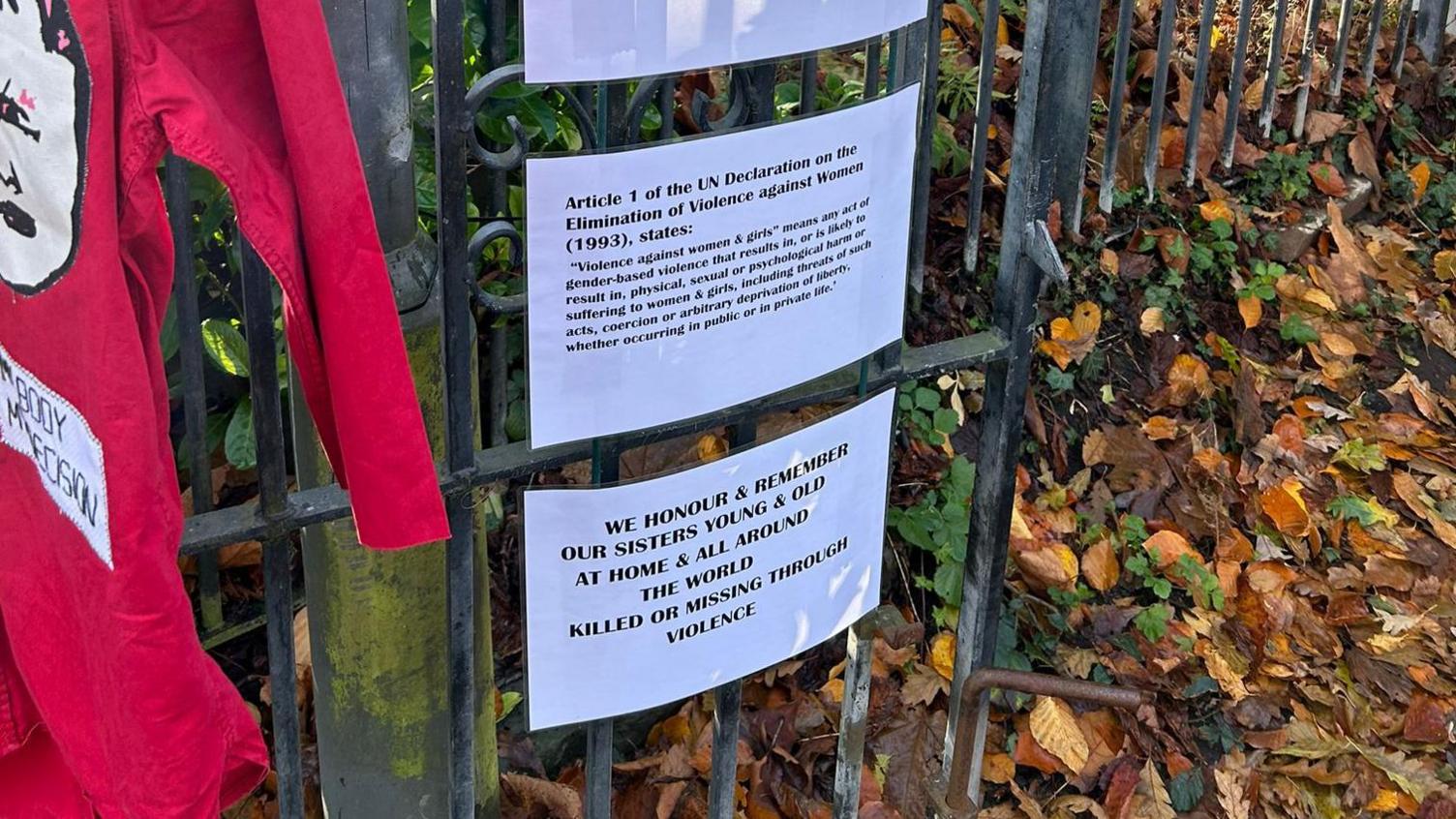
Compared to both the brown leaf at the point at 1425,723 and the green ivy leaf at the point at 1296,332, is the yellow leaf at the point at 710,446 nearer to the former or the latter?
the brown leaf at the point at 1425,723

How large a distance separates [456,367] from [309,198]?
0.39 meters

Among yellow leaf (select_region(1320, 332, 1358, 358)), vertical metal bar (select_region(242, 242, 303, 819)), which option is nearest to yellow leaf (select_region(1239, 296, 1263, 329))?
yellow leaf (select_region(1320, 332, 1358, 358))

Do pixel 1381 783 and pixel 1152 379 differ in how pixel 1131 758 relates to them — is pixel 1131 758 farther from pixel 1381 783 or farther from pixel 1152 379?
pixel 1152 379

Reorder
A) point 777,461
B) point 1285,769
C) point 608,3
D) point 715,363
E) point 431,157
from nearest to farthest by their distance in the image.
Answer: point 608,3
point 715,363
point 777,461
point 431,157
point 1285,769

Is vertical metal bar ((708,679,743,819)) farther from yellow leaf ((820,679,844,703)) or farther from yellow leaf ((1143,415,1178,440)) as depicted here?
yellow leaf ((1143,415,1178,440))

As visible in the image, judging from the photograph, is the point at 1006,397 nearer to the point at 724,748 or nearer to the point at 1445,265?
the point at 724,748

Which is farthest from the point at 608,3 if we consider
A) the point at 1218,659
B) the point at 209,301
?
the point at 1218,659

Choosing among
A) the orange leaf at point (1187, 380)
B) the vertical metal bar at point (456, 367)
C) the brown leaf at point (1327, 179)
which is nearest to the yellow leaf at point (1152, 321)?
the orange leaf at point (1187, 380)

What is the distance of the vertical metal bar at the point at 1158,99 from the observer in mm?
4180

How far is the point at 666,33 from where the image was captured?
185 cm

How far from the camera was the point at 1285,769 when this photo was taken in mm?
3207

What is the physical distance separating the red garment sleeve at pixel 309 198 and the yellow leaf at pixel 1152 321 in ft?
9.08

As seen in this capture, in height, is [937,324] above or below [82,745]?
below

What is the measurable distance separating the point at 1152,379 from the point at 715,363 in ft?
7.39
